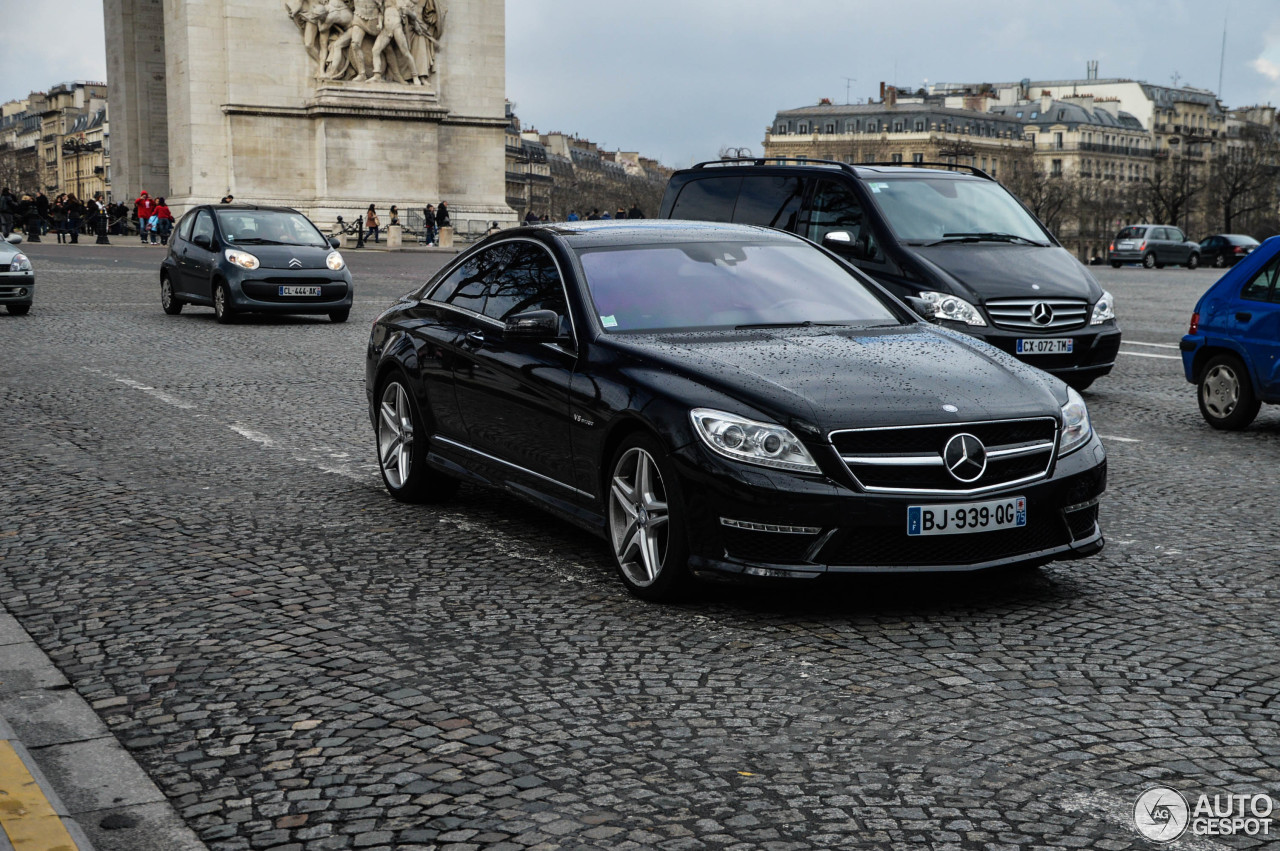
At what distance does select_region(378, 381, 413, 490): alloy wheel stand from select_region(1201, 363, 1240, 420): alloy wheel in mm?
5800

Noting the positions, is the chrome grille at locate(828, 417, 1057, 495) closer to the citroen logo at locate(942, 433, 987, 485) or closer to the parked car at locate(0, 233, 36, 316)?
the citroen logo at locate(942, 433, 987, 485)

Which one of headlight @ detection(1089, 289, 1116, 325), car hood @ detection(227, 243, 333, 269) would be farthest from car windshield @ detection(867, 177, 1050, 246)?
car hood @ detection(227, 243, 333, 269)

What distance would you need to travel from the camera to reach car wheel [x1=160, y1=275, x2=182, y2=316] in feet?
68.3

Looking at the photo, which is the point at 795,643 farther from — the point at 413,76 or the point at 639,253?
the point at 413,76

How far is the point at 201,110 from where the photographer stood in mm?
42344

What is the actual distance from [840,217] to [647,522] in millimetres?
7639

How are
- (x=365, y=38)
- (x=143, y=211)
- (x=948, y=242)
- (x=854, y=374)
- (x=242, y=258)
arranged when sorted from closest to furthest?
(x=854, y=374), (x=948, y=242), (x=242, y=258), (x=365, y=38), (x=143, y=211)

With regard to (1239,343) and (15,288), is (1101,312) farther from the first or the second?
(15,288)

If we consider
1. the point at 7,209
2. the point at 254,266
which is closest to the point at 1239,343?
the point at 254,266

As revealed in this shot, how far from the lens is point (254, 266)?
1956 cm

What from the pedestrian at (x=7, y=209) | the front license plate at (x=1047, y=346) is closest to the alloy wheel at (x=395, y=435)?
the front license plate at (x=1047, y=346)

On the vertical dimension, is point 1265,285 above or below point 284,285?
above

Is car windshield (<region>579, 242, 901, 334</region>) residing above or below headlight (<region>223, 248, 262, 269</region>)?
above

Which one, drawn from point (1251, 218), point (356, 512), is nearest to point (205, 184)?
point (356, 512)
